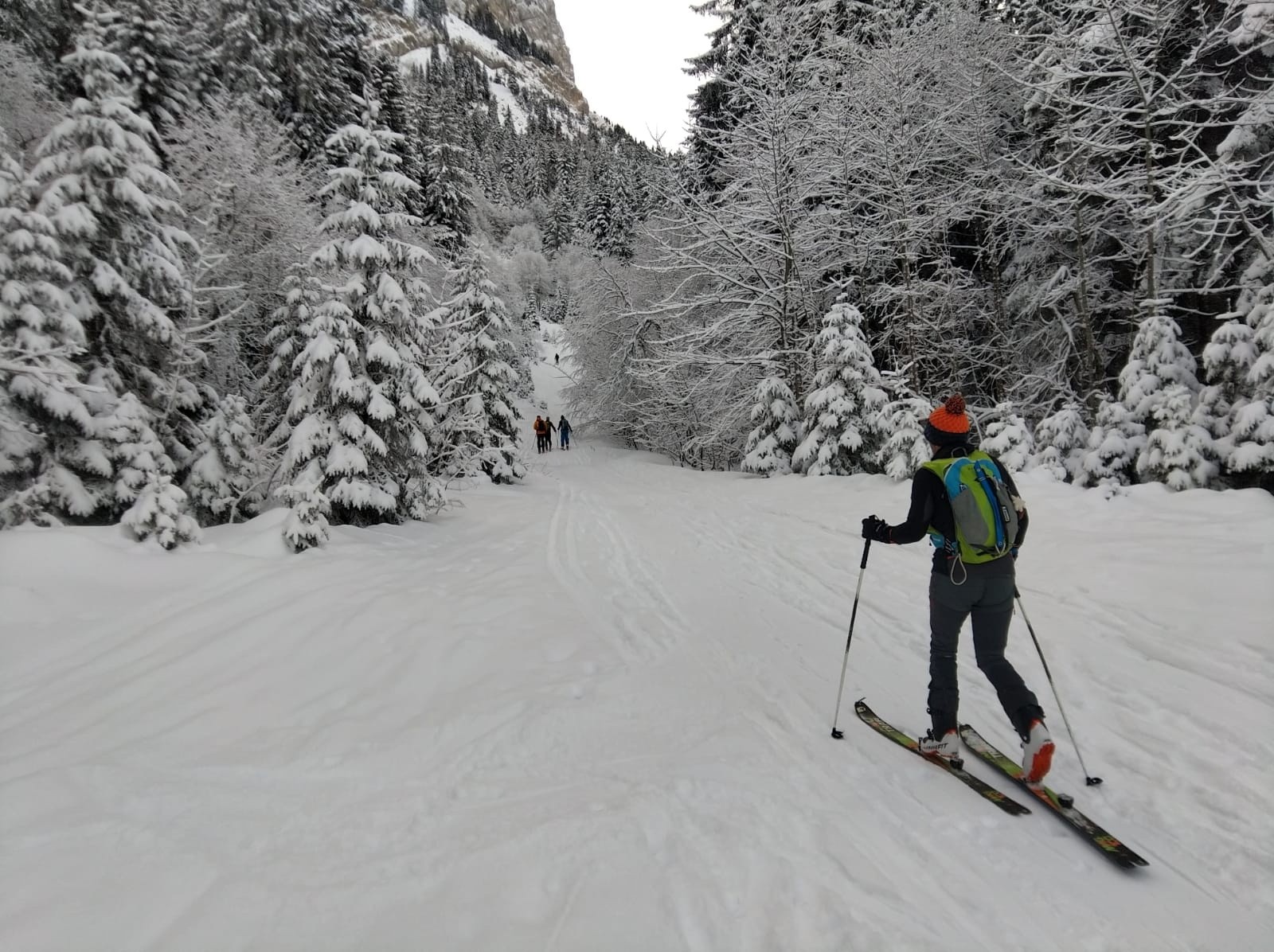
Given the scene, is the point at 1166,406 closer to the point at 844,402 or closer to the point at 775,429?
the point at 844,402

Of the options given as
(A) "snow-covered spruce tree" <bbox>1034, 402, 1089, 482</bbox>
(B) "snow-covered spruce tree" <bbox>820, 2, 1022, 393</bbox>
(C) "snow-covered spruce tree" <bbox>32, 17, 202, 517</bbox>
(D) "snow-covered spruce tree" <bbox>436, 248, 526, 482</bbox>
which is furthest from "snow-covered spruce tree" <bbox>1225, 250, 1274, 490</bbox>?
(D) "snow-covered spruce tree" <bbox>436, 248, 526, 482</bbox>

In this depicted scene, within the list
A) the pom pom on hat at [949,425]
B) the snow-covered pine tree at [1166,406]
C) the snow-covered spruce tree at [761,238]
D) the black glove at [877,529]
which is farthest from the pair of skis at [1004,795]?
the snow-covered spruce tree at [761,238]

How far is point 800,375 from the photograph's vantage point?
16375 mm

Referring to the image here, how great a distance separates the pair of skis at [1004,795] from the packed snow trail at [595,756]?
0.07 m

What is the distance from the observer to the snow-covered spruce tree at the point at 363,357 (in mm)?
8312

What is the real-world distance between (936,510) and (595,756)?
2543 millimetres

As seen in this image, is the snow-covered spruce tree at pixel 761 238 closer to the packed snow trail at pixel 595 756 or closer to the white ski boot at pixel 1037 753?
the packed snow trail at pixel 595 756

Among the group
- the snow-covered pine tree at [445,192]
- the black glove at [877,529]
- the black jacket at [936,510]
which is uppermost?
the snow-covered pine tree at [445,192]

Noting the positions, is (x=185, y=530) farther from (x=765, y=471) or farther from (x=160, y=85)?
(x=160, y=85)

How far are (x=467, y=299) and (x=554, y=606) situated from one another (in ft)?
45.4

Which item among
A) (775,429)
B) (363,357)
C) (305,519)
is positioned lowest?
(305,519)

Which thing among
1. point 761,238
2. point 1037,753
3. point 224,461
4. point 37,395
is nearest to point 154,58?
point 224,461

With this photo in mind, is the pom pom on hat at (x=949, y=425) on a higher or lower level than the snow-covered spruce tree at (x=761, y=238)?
lower

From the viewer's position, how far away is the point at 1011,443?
9.61m
